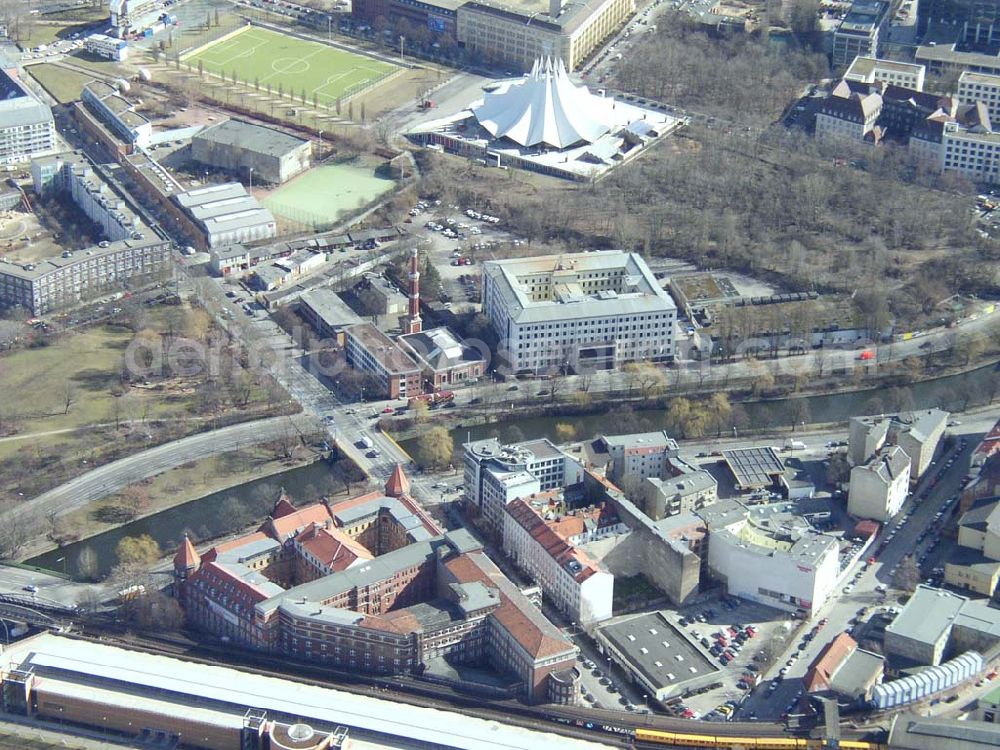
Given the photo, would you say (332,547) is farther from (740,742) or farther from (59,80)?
(59,80)

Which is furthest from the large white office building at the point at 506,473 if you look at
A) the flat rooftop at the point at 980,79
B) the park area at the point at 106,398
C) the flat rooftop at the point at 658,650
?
the flat rooftop at the point at 980,79

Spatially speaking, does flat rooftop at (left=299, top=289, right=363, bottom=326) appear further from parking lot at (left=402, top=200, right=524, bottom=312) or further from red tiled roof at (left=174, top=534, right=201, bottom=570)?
red tiled roof at (left=174, top=534, right=201, bottom=570)

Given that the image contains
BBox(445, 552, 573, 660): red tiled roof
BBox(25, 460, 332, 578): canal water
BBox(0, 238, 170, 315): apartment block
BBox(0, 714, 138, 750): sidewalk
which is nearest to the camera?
BBox(0, 714, 138, 750): sidewalk

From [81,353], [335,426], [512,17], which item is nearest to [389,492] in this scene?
[335,426]

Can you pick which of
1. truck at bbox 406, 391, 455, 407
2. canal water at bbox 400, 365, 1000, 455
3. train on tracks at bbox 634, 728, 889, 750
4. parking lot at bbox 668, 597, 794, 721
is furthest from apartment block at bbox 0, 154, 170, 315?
train on tracks at bbox 634, 728, 889, 750

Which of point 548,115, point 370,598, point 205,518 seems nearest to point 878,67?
point 548,115

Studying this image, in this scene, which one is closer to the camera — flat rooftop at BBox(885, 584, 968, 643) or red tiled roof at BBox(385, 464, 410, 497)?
flat rooftop at BBox(885, 584, 968, 643)

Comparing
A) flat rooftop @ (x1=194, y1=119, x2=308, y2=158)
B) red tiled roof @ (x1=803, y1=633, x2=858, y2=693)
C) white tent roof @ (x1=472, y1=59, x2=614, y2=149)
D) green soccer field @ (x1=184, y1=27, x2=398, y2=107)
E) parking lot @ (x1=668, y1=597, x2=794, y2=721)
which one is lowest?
parking lot @ (x1=668, y1=597, x2=794, y2=721)
